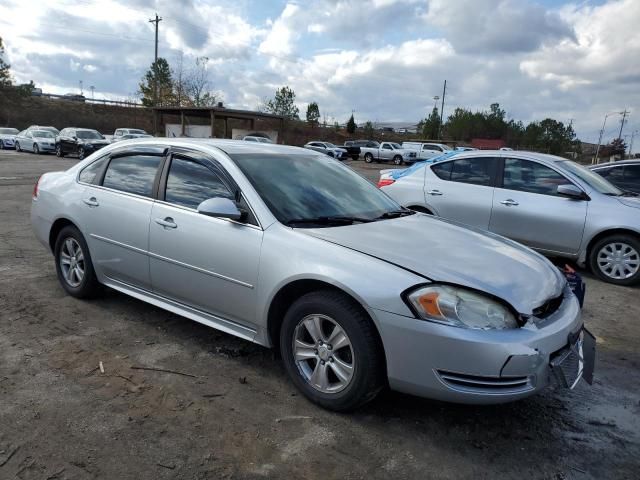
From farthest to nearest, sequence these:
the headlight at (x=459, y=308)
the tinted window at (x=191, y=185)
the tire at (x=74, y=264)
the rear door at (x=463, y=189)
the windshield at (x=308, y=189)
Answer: the rear door at (x=463, y=189), the tire at (x=74, y=264), the tinted window at (x=191, y=185), the windshield at (x=308, y=189), the headlight at (x=459, y=308)

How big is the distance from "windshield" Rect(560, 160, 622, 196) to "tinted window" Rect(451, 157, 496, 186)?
0.89 meters

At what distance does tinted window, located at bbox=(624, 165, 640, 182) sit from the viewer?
8.23 metres

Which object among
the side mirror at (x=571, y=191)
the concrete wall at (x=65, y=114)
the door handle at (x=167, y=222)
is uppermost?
the concrete wall at (x=65, y=114)

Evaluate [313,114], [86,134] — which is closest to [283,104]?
[313,114]

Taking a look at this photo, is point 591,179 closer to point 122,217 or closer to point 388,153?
point 122,217

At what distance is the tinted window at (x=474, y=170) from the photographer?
6.85 m

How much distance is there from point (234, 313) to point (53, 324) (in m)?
1.74

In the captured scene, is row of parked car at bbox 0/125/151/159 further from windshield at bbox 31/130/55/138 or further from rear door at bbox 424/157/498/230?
rear door at bbox 424/157/498/230

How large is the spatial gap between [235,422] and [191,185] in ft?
5.76

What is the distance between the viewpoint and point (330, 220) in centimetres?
340

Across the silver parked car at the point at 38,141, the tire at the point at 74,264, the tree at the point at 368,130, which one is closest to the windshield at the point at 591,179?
the tire at the point at 74,264

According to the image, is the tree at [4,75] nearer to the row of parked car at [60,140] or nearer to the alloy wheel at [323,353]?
the row of parked car at [60,140]

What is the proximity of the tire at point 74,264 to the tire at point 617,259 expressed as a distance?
567 centimetres

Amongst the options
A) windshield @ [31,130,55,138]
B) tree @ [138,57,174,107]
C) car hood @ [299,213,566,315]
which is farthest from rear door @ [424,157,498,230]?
tree @ [138,57,174,107]
